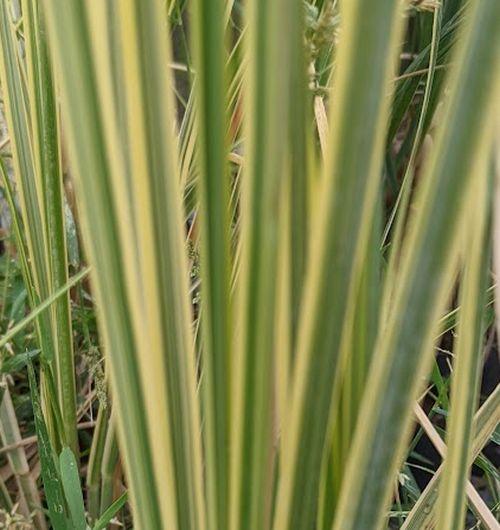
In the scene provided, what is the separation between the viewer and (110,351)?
258 mm

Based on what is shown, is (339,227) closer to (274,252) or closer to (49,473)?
(274,252)

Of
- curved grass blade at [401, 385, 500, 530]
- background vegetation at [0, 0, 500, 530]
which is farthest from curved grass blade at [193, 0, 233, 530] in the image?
curved grass blade at [401, 385, 500, 530]

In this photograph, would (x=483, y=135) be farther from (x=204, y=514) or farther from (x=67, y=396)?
(x=67, y=396)

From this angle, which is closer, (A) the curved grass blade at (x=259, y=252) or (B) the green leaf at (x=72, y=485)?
(A) the curved grass blade at (x=259, y=252)

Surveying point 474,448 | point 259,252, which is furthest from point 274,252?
point 474,448

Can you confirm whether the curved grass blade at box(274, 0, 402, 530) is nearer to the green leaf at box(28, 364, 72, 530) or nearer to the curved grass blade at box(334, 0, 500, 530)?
Answer: the curved grass blade at box(334, 0, 500, 530)

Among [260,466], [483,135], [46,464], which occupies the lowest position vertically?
[46,464]

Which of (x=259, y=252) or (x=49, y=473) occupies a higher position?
(x=259, y=252)

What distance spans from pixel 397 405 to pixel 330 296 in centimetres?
4

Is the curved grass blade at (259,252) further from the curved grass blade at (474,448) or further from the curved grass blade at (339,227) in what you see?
the curved grass blade at (474,448)

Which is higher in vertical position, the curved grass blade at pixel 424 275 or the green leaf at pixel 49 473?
the curved grass blade at pixel 424 275

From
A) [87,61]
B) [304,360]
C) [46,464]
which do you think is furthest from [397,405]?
[46,464]

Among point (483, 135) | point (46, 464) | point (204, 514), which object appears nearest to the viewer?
point (483, 135)

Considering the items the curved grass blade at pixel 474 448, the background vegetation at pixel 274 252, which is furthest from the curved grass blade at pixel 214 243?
the curved grass blade at pixel 474 448
